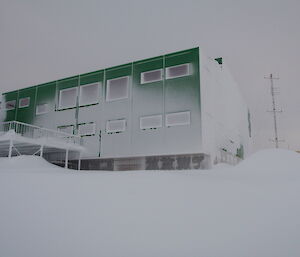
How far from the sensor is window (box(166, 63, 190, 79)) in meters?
19.1

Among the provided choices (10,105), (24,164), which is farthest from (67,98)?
(24,164)

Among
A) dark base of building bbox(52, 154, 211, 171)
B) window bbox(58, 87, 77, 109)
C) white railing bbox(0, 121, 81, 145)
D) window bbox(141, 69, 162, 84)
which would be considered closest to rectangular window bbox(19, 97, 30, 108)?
white railing bbox(0, 121, 81, 145)

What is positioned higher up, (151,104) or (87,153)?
(151,104)

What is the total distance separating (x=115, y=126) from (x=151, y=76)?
4.65 m

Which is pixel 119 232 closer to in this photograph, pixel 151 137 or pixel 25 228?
pixel 25 228

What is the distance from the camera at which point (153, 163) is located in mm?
18953

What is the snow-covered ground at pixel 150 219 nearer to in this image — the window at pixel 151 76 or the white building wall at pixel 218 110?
the white building wall at pixel 218 110

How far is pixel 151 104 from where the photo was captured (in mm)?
19969

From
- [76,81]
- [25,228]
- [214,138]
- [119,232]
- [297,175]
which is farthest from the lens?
[76,81]

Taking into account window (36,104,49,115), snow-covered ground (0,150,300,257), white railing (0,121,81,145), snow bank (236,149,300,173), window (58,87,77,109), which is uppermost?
window (58,87,77,109)

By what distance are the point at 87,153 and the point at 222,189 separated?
16666 mm

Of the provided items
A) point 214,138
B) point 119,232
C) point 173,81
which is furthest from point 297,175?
point 173,81

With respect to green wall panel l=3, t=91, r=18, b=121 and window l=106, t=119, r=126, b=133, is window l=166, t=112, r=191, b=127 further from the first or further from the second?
green wall panel l=3, t=91, r=18, b=121

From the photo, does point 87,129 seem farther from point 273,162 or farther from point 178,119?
point 273,162
